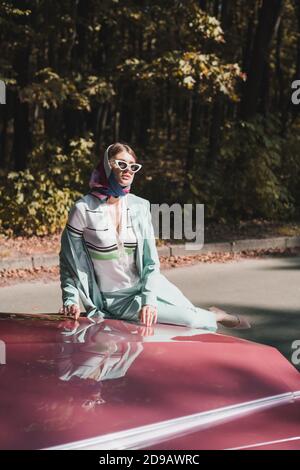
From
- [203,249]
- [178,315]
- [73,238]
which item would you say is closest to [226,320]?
[178,315]

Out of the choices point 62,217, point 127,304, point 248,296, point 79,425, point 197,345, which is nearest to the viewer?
point 79,425

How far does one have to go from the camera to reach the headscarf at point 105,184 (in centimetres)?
451

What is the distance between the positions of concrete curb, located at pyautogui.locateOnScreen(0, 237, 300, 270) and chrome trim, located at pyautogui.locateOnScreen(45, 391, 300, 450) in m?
7.85

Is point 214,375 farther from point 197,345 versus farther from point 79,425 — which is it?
point 79,425

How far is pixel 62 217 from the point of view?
12016mm

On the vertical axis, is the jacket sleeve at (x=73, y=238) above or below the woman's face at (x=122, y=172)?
below

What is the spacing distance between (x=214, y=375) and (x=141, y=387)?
30 centimetres

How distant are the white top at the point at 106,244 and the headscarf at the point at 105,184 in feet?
0.26

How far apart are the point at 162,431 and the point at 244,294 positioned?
21.7 feet

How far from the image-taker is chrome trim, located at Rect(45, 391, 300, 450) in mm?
1941

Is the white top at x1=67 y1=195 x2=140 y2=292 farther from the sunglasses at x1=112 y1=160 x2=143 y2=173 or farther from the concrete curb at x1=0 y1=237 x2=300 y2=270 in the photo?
the concrete curb at x1=0 y1=237 x2=300 y2=270

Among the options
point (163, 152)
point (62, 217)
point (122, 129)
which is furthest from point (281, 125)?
point (122, 129)

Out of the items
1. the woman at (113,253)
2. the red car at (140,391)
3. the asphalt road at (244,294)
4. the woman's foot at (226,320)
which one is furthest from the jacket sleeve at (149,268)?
the asphalt road at (244,294)

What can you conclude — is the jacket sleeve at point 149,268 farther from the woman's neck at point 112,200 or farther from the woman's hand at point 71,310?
the woman's hand at point 71,310
